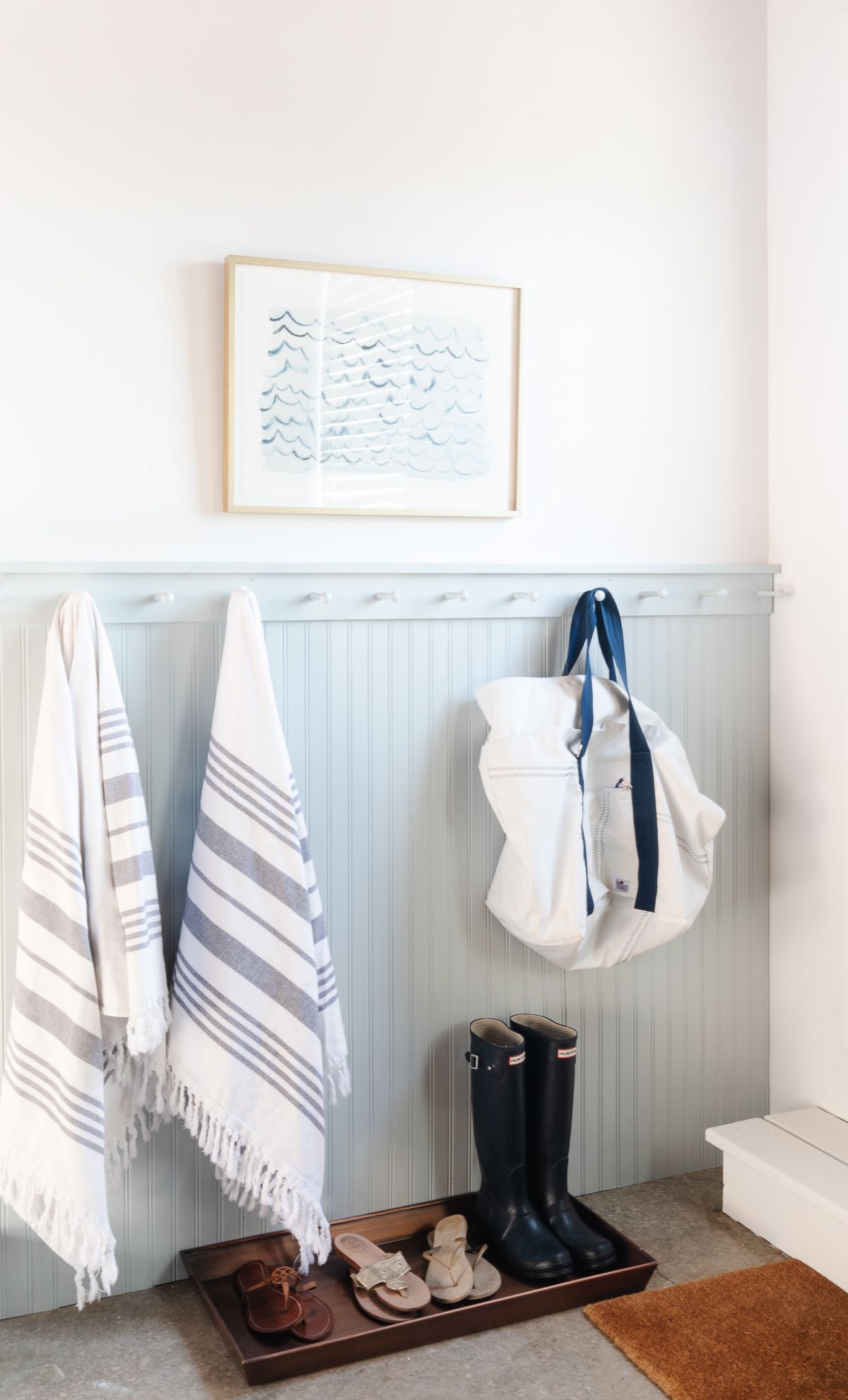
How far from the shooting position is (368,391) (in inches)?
73.3

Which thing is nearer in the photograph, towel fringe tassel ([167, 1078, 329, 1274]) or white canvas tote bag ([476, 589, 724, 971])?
towel fringe tassel ([167, 1078, 329, 1274])

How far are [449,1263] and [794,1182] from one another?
1.92 ft

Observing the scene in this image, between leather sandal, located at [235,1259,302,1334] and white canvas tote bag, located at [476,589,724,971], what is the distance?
64 centimetres

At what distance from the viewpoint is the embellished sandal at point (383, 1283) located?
168cm

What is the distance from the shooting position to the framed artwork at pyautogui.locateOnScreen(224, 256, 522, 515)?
178 centimetres

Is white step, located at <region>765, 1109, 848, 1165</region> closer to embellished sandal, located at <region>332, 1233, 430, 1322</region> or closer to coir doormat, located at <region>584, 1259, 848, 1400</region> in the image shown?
coir doormat, located at <region>584, 1259, 848, 1400</region>

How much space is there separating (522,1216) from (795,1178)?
0.46m

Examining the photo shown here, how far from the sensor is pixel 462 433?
1.94 meters

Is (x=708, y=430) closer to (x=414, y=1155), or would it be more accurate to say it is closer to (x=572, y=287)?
(x=572, y=287)

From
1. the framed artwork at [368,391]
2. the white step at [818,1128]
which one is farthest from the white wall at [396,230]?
the white step at [818,1128]

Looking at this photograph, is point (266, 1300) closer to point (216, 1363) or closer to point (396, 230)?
point (216, 1363)

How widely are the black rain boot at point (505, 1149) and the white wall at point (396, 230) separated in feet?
2.78

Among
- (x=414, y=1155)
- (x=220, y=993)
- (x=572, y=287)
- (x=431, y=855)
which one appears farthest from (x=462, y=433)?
(x=414, y=1155)

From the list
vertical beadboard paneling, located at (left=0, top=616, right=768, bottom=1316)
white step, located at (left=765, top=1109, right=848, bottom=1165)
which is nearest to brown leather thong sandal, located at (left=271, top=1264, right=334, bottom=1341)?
vertical beadboard paneling, located at (left=0, top=616, right=768, bottom=1316)
